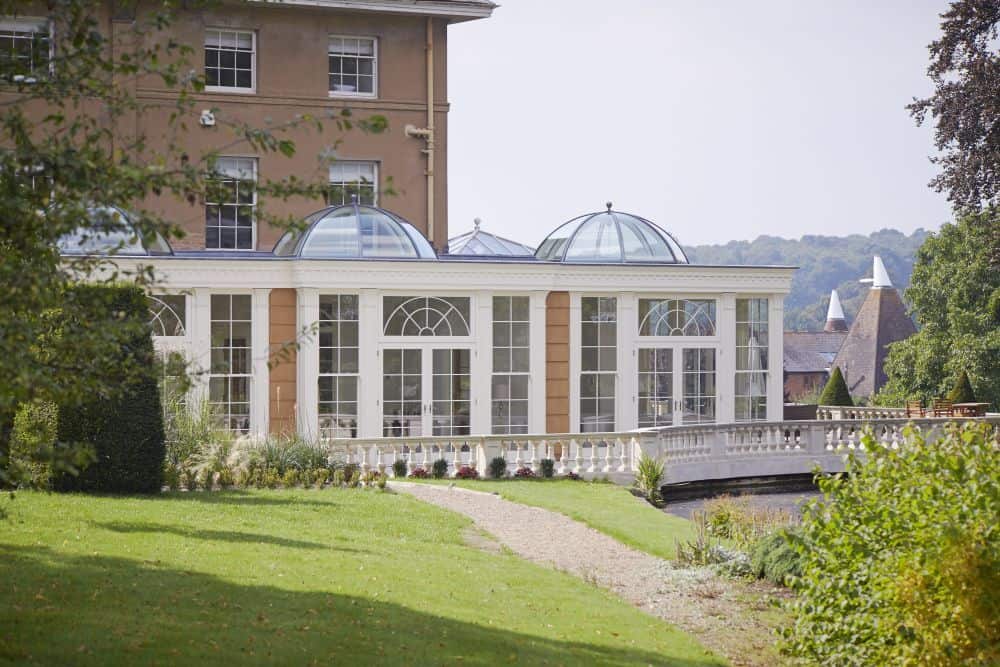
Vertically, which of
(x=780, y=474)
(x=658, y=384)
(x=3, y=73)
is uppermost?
(x=3, y=73)

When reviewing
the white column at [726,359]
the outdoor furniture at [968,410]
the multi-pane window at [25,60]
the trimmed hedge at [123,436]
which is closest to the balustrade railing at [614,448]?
the white column at [726,359]

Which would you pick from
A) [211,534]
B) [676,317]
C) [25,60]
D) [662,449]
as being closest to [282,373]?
[662,449]

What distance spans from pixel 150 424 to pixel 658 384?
14292 mm

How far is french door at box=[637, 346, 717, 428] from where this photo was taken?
96.4ft

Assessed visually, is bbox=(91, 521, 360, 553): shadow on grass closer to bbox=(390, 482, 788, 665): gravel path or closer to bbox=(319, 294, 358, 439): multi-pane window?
bbox=(390, 482, 788, 665): gravel path

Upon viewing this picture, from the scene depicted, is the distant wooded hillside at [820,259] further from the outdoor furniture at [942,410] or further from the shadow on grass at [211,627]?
the shadow on grass at [211,627]

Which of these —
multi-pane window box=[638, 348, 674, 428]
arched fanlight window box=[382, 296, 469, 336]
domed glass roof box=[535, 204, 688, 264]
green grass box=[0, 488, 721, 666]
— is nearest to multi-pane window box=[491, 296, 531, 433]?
arched fanlight window box=[382, 296, 469, 336]

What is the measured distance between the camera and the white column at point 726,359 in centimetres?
2986

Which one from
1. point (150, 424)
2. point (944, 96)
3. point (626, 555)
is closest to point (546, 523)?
point (626, 555)

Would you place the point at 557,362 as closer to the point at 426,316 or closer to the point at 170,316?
the point at 426,316

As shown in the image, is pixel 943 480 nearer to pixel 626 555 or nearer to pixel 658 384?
pixel 626 555

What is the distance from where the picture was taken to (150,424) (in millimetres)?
17984

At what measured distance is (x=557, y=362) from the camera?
28.7 m

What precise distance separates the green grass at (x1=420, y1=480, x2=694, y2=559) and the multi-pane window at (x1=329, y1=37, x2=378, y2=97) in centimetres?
1444
